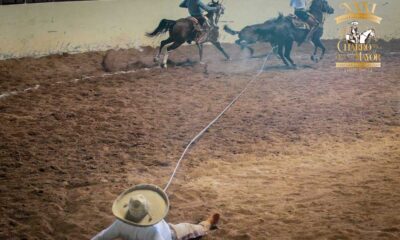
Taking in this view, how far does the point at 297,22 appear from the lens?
11438 millimetres

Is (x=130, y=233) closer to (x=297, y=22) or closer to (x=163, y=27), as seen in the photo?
(x=163, y=27)

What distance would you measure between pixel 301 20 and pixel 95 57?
5068 mm

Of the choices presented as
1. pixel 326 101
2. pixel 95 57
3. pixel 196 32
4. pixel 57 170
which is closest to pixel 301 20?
pixel 196 32

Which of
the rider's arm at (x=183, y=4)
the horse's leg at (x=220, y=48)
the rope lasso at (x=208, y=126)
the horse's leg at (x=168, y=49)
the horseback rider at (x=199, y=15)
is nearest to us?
the rope lasso at (x=208, y=126)

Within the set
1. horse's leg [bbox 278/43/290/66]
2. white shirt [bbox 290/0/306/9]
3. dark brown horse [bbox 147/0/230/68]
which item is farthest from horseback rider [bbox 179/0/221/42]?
white shirt [bbox 290/0/306/9]

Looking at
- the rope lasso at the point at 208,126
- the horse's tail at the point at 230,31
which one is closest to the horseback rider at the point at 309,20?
the rope lasso at the point at 208,126

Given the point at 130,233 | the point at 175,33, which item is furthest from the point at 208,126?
the point at 175,33

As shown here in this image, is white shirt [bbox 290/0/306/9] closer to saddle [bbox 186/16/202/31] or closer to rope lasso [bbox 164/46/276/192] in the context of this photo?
rope lasso [bbox 164/46/276/192]

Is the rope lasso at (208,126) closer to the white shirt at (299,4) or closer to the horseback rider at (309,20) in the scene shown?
Result: the horseback rider at (309,20)

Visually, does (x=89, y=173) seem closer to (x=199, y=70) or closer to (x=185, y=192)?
(x=185, y=192)

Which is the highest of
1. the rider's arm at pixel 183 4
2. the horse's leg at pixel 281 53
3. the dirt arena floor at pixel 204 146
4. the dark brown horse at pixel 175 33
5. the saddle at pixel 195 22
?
the rider's arm at pixel 183 4

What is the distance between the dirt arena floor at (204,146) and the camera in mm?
4551

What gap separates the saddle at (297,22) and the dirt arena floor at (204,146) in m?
1.30

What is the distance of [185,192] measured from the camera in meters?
5.15
